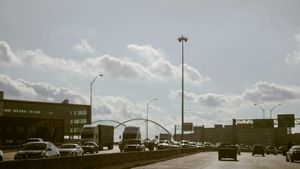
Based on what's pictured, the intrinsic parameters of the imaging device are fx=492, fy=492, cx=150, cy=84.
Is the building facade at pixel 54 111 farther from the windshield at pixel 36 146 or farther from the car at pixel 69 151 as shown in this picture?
the windshield at pixel 36 146

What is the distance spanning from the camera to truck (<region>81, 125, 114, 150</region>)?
64.0 m

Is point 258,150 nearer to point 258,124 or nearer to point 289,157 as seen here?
point 289,157

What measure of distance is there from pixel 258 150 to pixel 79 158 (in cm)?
4973

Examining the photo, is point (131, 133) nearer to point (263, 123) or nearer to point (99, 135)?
point (99, 135)

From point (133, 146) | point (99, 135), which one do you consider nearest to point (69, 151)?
point (133, 146)

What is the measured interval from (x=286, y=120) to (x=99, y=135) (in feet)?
150

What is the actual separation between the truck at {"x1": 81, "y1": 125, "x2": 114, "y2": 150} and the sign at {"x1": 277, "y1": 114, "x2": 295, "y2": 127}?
4013 cm

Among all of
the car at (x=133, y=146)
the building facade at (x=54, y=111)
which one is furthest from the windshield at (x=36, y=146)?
the building facade at (x=54, y=111)

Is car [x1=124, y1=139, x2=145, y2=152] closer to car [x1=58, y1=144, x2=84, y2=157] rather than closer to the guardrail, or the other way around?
the guardrail

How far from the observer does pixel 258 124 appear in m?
102

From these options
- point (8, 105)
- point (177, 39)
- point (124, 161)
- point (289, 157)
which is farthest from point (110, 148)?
point (8, 105)

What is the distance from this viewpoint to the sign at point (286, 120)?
98.2 m

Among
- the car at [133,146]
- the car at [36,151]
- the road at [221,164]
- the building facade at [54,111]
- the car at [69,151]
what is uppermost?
the building facade at [54,111]

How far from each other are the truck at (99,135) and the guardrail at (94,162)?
74.5ft
